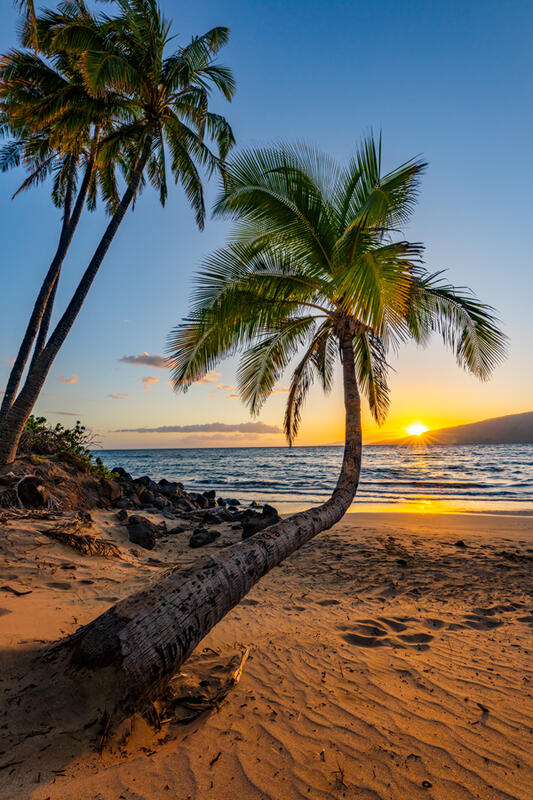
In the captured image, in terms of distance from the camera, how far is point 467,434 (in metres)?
100

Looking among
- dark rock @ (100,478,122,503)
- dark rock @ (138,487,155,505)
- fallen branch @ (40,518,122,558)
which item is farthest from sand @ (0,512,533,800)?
dark rock @ (138,487,155,505)

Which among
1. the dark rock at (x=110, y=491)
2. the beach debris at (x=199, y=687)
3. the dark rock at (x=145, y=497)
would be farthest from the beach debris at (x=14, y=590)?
the dark rock at (x=145, y=497)

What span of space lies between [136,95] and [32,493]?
1028cm

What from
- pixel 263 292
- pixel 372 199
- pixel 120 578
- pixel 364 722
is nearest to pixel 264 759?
pixel 364 722

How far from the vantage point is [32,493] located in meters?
7.30

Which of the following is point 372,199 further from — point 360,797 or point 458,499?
point 458,499

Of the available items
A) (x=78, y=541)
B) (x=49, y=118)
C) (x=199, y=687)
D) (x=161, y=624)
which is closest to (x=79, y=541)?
(x=78, y=541)

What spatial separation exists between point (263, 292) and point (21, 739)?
6253 millimetres

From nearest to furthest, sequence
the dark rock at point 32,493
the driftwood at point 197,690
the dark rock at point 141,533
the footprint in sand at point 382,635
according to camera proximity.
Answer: the driftwood at point 197,690
the footprint in sand at point 382,635
the dark rock at point 32,493
the dark rock at point 141,533

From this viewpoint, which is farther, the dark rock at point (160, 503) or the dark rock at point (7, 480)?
the dark rock at point (160, 503)

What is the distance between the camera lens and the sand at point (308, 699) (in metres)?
1.85

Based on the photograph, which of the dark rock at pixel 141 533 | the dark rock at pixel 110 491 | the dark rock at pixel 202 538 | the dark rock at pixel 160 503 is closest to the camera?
the dark rock at pixel 141 533

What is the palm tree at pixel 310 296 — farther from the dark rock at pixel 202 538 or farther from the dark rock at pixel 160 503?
the dark rock at pixel 160 503

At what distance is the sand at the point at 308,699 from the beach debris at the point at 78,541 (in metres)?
0.16
